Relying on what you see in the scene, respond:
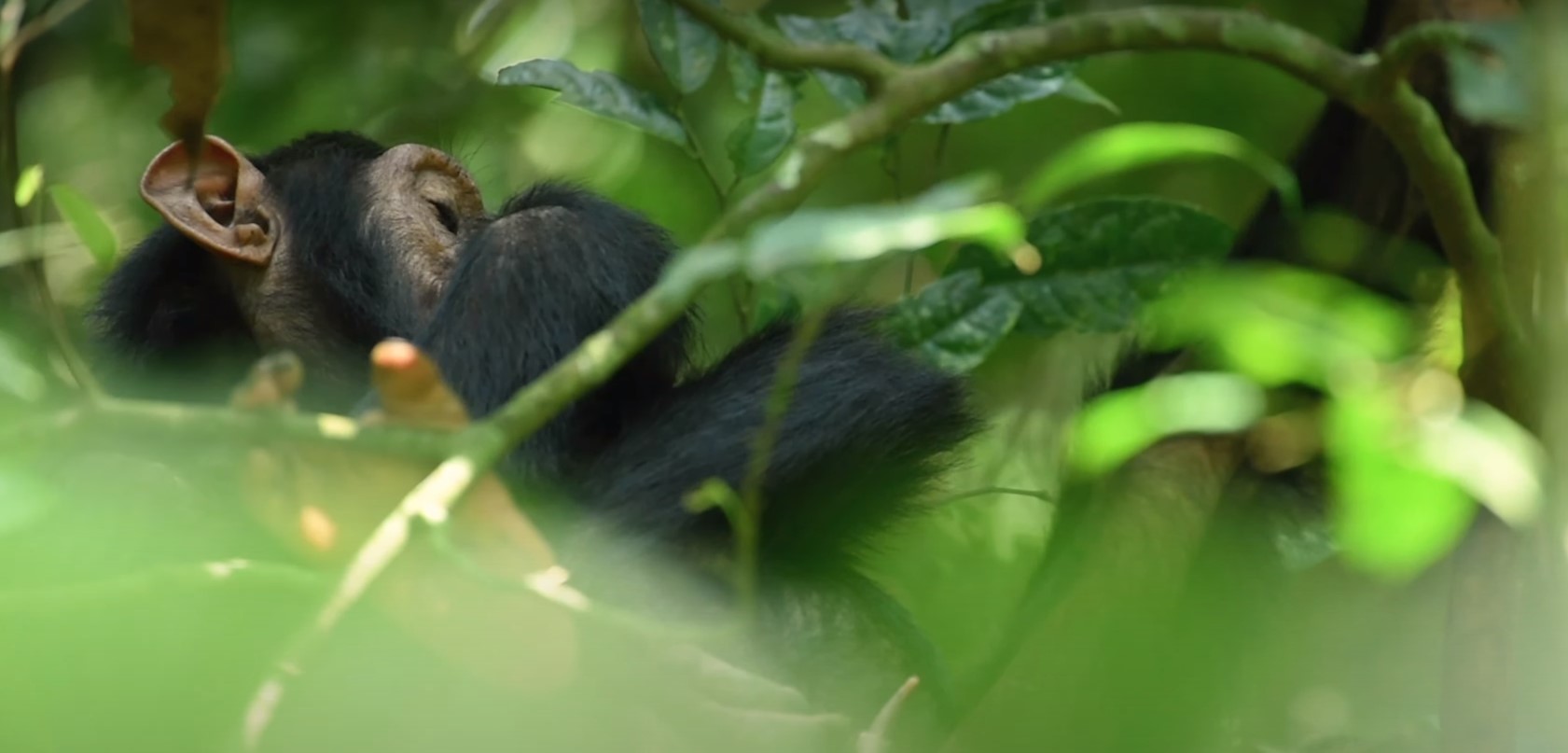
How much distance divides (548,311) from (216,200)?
632 mm

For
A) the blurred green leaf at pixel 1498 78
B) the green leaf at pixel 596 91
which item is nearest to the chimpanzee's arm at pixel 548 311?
the green leaf at pixel 596 91

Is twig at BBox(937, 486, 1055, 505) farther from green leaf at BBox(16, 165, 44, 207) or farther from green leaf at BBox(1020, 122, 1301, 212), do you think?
green leaf at BBox(16, 165, 44, 207)

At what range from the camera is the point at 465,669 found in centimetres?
119

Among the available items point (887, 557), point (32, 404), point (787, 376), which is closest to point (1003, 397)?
point (887, 557)

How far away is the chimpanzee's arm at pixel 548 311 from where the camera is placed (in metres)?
1.75

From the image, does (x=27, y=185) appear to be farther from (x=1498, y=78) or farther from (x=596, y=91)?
(x=1498, y=78)

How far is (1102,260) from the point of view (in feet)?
5.12

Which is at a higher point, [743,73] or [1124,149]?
[1124,149]

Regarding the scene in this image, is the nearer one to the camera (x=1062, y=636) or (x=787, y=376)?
(x=787, y=376)

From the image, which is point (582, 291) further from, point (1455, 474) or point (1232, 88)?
point (1232, 88)

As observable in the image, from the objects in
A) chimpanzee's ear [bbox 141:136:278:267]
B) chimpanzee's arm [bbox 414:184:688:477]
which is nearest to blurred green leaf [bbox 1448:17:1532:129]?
chimpanzee's arm [bbox 414:184:688:477]

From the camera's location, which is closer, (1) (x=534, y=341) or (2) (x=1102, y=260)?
(2) (x=1102, y=260)

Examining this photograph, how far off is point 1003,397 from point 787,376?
77.1 inches

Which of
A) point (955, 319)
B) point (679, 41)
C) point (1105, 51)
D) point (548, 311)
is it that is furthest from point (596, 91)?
point (1105, 51)
